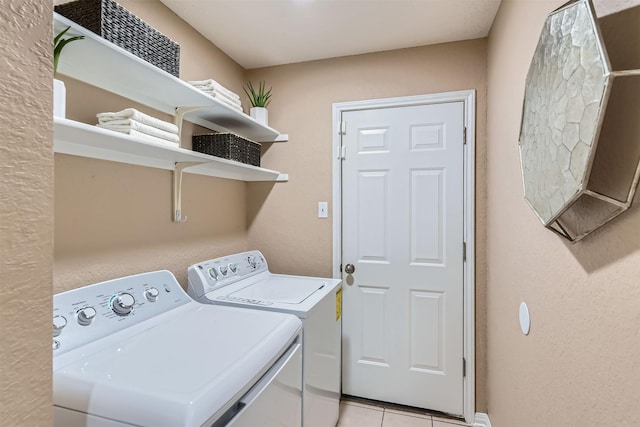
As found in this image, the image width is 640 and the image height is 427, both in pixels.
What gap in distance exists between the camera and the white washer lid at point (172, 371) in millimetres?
770

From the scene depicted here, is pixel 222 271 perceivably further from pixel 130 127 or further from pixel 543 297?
pixel 543 297

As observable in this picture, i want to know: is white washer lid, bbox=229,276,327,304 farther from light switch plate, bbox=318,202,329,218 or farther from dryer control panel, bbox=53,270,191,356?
light switch plate, bbox=318,202,329,218

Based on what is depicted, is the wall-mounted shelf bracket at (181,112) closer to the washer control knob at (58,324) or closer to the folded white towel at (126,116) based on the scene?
the folded white towel at (126,116)

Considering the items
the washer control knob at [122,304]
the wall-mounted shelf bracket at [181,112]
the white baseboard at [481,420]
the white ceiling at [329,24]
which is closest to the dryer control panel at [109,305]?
the washer control knob at [122,304]

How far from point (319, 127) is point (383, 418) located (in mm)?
1978

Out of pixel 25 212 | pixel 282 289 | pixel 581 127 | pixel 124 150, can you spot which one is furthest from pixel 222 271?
pixel 581 127

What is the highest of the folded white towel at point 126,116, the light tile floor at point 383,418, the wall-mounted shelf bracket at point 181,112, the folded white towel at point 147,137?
the wall-mounted shelf bracket at point 181,112

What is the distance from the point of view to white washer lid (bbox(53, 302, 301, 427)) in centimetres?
77

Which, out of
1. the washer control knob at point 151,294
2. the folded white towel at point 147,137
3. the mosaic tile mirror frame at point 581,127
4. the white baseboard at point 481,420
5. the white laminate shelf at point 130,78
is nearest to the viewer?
the mosaic tile mirror frame at point 581,127

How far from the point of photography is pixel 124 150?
1306 mm

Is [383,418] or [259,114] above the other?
[259,114]

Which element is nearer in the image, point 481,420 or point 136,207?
point 136,207

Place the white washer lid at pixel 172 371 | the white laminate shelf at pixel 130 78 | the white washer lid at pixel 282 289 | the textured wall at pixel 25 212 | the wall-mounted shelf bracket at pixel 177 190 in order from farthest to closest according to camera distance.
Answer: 1. the wall-mounted shelf bracket at pixel 177 190
2. the white washer lid at pixel 282 289
3. the white laminate shelf at pixel 130 78
4. the white washer lid at pixel 172 371
5. the textured wall at pixel 25 212

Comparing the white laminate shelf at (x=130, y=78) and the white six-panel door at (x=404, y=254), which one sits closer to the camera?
the white laminate shelf at (x=130, y=78)
